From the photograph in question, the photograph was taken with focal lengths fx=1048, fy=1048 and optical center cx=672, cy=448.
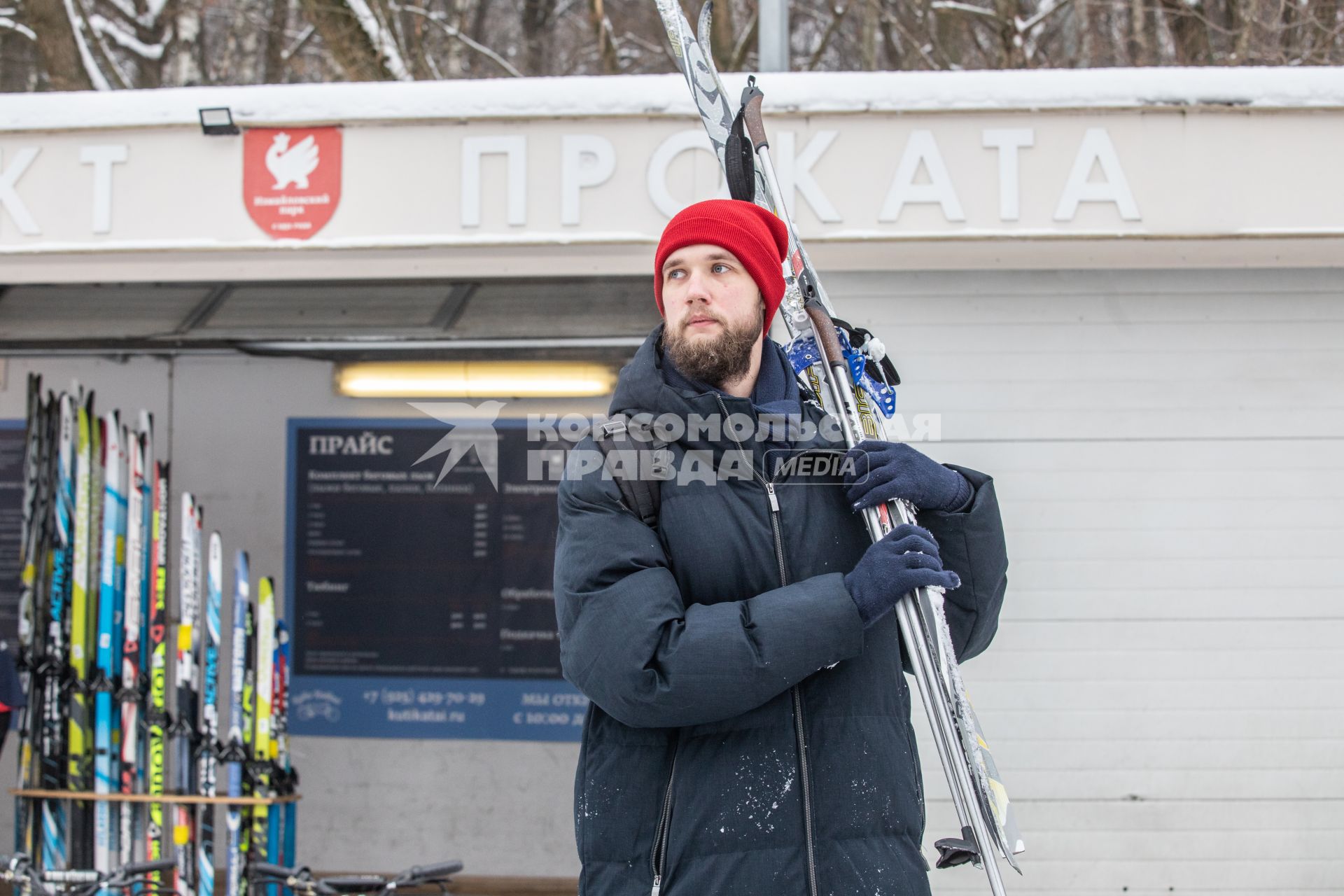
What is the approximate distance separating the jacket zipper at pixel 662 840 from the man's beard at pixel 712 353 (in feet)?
2.19

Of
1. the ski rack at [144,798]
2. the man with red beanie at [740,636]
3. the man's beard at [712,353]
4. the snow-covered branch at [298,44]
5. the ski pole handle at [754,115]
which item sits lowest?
the ski rack at [144,798]

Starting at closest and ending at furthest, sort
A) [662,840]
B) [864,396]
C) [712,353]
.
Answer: [662,840] < [712,353] < [864,396]

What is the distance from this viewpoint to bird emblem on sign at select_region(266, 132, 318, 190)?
10.8 feet

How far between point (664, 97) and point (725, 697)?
2.25 m

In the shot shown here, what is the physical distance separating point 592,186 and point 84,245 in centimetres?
163

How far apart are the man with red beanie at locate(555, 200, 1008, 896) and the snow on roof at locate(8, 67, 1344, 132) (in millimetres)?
1636

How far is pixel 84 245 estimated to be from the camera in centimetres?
333

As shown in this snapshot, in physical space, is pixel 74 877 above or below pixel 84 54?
below

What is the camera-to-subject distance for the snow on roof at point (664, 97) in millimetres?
3191

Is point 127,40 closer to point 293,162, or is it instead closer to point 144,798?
point 293,162

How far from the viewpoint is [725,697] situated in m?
1.53

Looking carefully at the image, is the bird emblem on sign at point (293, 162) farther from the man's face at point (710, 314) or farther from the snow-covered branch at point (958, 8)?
the snow-covered branch at point (958, 8)

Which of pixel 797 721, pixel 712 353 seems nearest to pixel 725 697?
pixel 797 721

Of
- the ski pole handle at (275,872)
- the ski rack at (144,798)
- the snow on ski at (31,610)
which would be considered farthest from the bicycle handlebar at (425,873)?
the snow on ski at (31,610)
